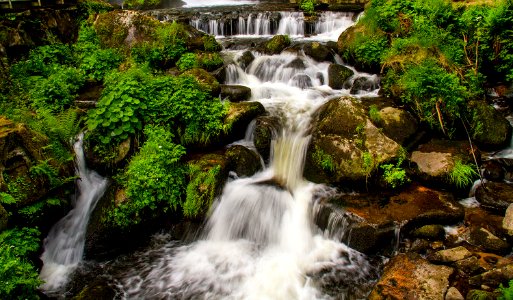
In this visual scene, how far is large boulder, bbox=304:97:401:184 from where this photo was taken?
22.4ft

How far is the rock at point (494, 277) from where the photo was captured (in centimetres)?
472

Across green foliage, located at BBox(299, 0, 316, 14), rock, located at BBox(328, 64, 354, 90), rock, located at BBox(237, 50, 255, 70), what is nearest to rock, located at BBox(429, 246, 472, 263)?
rock, located at BBox(328, 64, 354, 90)

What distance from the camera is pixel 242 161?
7.44 meters

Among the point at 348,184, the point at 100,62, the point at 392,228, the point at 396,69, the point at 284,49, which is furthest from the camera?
the point at 284,49

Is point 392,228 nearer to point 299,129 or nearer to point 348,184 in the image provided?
point 348,184

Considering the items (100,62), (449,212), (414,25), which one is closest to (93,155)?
(100,62)

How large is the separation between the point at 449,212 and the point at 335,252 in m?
2.20

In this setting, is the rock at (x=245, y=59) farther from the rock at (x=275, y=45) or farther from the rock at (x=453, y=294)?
the rock at (x=453, y=294)

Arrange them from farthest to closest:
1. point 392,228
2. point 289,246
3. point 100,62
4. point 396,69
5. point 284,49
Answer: point 284,49 → point 100,62 → point 396,69 → point 289,246 → point 392,228

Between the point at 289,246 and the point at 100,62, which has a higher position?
the point at 100,62

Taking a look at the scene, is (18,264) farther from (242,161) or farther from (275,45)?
(275,45)

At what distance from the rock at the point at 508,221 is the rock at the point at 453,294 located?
176cm

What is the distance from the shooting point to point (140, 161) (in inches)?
258

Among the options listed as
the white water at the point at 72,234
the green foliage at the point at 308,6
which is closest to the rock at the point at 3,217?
the white water at the point at 72,234
